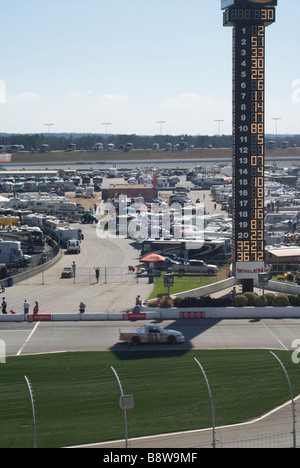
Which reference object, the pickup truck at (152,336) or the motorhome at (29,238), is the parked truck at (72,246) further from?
the pickup truck at (152,336)

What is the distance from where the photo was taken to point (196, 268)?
61.0m

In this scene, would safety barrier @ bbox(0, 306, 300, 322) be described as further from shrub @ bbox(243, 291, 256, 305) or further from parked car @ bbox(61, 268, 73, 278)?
parked car @ bbox(61, 268, 73, 278)

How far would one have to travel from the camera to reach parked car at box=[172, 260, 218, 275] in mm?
60875

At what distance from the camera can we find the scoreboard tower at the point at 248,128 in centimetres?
4781

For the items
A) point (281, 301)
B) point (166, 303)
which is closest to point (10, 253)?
point (166, 303)

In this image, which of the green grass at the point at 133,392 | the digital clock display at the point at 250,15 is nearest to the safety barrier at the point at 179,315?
the green grass at the point at 133,392

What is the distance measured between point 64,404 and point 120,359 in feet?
26.5

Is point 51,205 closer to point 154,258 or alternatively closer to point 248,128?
point 154,258

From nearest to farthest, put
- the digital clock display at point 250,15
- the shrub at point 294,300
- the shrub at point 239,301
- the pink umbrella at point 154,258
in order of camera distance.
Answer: the digital clock display at point 250,15 → the shrub at point 239,301 → the shrub at point 294,300 → the pink umbrella at point 154,258

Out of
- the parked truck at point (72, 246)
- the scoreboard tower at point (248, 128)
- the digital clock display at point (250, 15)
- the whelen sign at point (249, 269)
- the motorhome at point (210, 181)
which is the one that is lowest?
the parked truck at point (72, 246)

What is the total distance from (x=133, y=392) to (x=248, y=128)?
23.0 metres

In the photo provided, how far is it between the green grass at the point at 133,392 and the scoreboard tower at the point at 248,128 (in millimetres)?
12553

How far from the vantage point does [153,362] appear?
121ft

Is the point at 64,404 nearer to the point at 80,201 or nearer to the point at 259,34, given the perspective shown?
the point at 259,34
